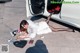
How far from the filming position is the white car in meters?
6.48

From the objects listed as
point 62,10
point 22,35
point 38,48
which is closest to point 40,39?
point 38,48

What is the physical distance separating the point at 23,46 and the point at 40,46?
1.24 feet

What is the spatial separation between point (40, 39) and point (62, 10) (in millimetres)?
853

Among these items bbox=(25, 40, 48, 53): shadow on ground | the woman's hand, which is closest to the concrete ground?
bbox=(25, 40, 48, 53): shadow on ground

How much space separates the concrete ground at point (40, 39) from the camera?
661 cm

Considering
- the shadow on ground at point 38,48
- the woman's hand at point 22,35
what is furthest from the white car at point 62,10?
the shadow on ground at point 38,48

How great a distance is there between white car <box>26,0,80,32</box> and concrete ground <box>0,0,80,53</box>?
1.03ft

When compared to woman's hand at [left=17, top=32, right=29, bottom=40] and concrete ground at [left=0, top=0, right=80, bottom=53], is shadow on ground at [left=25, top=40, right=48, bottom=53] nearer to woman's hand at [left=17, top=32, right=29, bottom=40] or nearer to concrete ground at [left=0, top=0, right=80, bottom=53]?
concrete ground at [left=0, top=0, right=80, bottom=53]

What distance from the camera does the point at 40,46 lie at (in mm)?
6707

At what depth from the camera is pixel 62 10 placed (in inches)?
261

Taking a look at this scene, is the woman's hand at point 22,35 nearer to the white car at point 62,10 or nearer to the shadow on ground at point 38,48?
the shadow on ground at point 38,48

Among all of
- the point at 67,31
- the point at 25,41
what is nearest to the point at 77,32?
the point at 67,31

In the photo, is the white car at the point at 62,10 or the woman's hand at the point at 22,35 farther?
the woman's hand at the point at 22,35

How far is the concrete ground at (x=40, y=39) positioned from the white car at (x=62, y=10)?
0.32m
